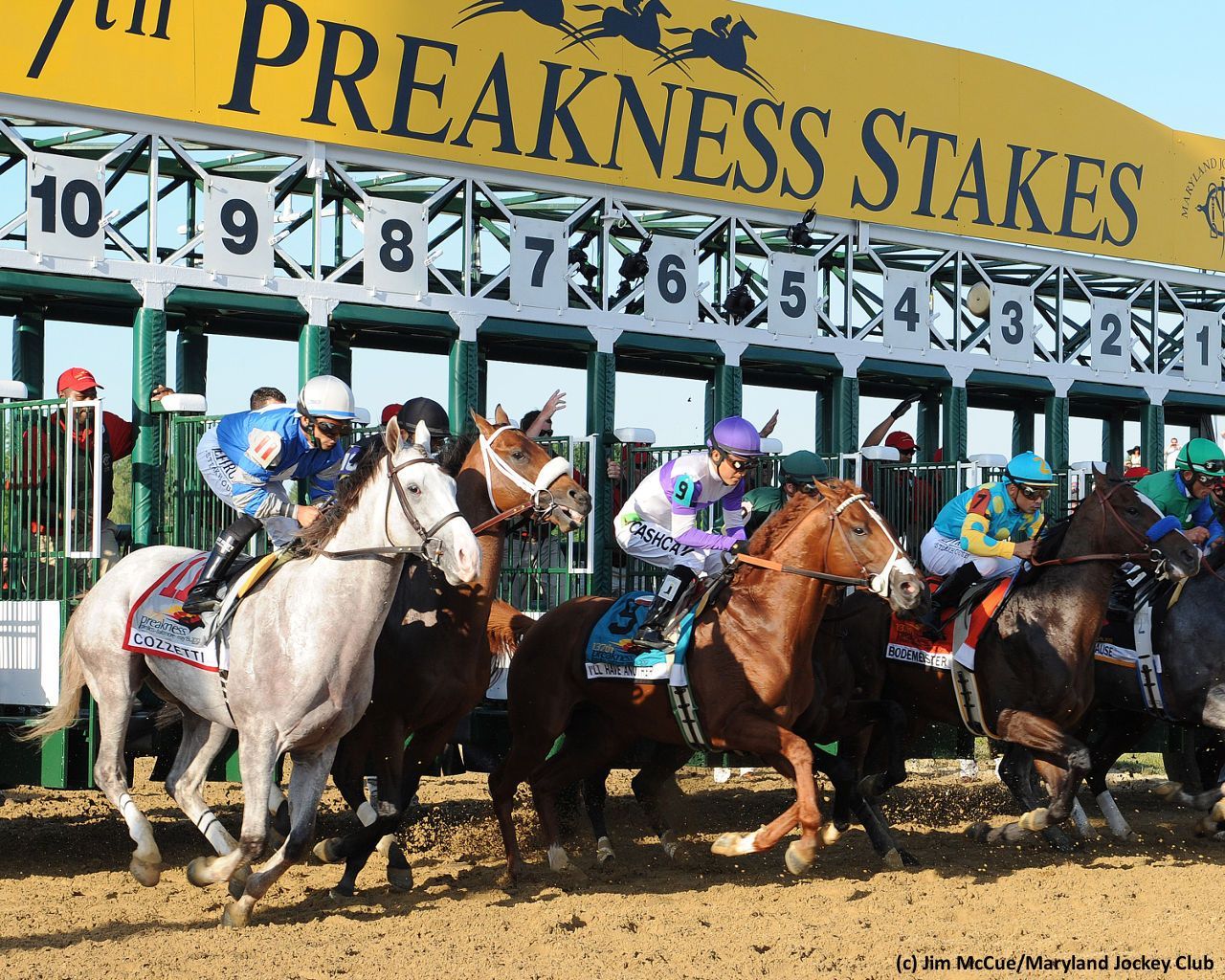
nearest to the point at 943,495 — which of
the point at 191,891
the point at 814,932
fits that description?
the point at 814,932

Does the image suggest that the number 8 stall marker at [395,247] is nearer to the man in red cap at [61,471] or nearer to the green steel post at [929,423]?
the man in red cap at [61,471]

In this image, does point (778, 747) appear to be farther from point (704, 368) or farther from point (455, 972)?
point (704, 368)

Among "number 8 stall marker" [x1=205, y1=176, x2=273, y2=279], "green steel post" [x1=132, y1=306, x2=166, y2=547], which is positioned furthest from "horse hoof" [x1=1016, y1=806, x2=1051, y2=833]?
"number 8 stall marker" [x1=205, y1=176, x2=273, y2=279]

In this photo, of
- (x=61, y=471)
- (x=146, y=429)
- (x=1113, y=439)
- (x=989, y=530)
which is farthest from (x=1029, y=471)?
(x=1113, y=439)

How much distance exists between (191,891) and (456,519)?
7.12 feet

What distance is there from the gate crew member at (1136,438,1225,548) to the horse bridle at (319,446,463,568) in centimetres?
441

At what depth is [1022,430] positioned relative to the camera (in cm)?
1448

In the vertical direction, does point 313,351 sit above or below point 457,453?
above

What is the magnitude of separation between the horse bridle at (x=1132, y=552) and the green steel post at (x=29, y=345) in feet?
19.9

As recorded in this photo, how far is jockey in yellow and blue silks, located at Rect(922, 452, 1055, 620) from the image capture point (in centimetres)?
711

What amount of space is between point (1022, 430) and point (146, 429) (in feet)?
28.6

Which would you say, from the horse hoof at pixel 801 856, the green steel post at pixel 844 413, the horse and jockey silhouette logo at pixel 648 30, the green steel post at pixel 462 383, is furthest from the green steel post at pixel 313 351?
the horse hoof at pixel 801 856

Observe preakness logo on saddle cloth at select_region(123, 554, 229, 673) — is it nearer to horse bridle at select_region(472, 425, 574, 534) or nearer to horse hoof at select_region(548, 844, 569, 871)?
horse bridle at select_region(472, 425, 574, 534)

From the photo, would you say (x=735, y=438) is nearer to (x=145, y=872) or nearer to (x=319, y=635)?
(x=319, y=635)
